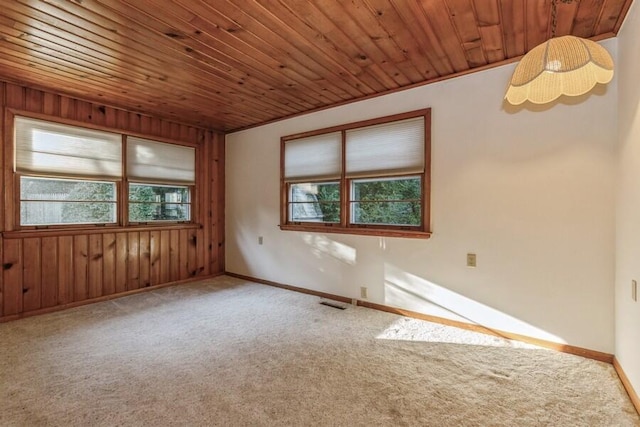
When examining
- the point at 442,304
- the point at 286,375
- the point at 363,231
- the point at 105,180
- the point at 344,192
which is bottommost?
the point at 286,375

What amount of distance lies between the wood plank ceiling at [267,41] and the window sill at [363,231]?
1.54m

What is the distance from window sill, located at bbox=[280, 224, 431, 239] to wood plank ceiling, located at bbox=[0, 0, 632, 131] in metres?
1.54

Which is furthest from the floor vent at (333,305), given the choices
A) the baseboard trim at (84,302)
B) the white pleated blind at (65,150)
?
the white pleated blind at (65,150)

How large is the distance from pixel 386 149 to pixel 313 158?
106cm

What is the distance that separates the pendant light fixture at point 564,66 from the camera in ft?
4.72

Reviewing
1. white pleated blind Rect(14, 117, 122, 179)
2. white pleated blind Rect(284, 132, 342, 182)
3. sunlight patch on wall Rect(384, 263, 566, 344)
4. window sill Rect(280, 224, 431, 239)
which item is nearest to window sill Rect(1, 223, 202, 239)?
white pleated blind Rect(14, 117, 122, 179)

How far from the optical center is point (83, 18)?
2.14 meters

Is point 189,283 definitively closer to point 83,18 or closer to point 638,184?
point 83,18

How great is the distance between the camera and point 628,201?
203 centimetres

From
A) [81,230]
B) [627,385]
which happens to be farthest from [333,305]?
[81,230]

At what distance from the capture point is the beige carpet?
1784mm

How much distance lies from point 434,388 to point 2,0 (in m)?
3.68

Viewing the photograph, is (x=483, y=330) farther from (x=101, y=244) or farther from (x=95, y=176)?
(x=95, y=176)

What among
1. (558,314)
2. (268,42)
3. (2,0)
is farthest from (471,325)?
(2,0)
